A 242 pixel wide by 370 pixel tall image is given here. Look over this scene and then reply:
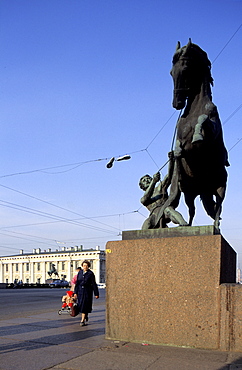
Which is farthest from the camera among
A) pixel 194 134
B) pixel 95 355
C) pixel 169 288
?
pixel 194 134

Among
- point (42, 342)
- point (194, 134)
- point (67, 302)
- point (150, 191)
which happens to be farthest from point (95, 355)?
point (67, 302)

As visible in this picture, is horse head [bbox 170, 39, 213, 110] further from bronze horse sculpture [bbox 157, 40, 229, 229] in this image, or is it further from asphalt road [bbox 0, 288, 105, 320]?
asphalt road [bbox 0, 288, 105, 320]

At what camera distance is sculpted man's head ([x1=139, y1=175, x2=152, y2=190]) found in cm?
719

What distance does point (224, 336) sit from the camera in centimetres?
500

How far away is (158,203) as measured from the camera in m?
6.82

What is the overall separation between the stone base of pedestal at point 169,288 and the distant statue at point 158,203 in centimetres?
45

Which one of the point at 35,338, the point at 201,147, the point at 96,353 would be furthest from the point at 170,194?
the point at 35,338

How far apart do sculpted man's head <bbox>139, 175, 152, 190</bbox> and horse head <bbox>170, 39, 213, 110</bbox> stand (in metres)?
1.45

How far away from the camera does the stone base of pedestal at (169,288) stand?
519cm

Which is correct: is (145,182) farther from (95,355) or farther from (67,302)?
(67,302)

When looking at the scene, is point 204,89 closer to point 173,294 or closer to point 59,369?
point 173,294

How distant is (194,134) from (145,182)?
5.68 ft

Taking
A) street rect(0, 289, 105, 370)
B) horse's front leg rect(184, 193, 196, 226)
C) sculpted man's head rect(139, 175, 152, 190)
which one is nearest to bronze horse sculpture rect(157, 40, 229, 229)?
horse's front leg rect(184, 193, 196, 226)

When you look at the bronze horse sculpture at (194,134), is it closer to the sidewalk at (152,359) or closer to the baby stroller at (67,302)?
the sidewalk at (152,359)
